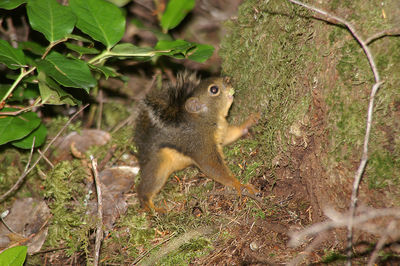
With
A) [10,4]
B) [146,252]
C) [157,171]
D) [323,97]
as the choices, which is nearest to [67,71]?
[10,4]

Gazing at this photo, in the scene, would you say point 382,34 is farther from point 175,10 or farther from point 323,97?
point 175,10

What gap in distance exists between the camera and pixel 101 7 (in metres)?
3.40

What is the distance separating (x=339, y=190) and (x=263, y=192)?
0.81 meters

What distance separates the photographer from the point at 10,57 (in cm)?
319

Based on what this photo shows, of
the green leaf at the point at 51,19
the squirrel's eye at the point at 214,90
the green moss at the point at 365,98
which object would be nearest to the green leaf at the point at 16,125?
the green leaf at the point at 51,19

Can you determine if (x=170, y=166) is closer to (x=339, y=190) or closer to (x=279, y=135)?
(x=279, y=135)

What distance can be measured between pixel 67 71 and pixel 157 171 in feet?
4.85

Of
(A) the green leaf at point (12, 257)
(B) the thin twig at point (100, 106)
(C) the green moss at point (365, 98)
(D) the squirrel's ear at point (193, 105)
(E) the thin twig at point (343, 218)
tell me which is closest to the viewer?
(E) the thin twig at point (343, 218)

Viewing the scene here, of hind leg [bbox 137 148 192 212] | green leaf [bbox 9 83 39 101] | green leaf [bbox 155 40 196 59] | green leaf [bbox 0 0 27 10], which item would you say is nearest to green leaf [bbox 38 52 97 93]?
green leaf [bbox 0 0 27 10]

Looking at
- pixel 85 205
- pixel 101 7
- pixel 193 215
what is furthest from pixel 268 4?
pixel 85 205

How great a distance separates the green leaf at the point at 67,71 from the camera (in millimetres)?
3061

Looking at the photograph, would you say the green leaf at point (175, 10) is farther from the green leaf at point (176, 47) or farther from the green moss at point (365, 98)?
the green moss at point (365, 98)

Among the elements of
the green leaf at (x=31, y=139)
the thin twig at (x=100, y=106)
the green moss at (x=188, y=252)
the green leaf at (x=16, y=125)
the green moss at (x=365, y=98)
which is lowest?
the thin twig at (x=100, y=106)

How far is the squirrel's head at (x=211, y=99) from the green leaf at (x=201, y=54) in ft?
1.53
